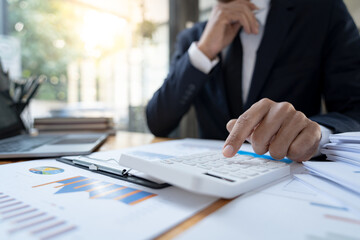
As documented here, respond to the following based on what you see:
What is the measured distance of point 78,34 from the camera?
2.56 metres

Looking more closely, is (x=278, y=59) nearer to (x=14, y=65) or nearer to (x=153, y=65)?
(x=153, y=65)

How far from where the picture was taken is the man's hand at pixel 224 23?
865 millimetres

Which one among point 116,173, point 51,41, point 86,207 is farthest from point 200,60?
point 51,41

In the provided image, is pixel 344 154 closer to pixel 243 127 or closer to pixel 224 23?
pixel 243 127

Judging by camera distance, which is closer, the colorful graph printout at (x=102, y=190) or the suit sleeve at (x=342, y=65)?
the colorful graph printout at (x=102, y=190)

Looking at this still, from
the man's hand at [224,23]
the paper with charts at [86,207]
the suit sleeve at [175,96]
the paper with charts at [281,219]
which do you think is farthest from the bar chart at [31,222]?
the man's hand at [224,23]

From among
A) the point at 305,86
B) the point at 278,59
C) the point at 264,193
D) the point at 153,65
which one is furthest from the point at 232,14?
the point at 153,65

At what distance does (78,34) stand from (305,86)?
2.44 m

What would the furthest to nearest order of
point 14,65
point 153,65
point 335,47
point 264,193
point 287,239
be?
1. point 153,65
2. point 14,65
3. point 335,47
4. point 264,193
5. point 287,239

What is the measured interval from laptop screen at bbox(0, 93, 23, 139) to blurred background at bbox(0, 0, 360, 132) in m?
0.63

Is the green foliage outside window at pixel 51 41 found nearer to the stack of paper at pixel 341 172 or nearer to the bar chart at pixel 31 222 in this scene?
the bar chart at pixel 31 222

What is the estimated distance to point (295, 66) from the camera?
890mm

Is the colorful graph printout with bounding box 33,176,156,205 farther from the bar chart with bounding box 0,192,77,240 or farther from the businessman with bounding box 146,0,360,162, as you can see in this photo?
the businessman with bounding box 146,0,360,162

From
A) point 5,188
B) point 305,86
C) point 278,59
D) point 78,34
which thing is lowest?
point 5,188
